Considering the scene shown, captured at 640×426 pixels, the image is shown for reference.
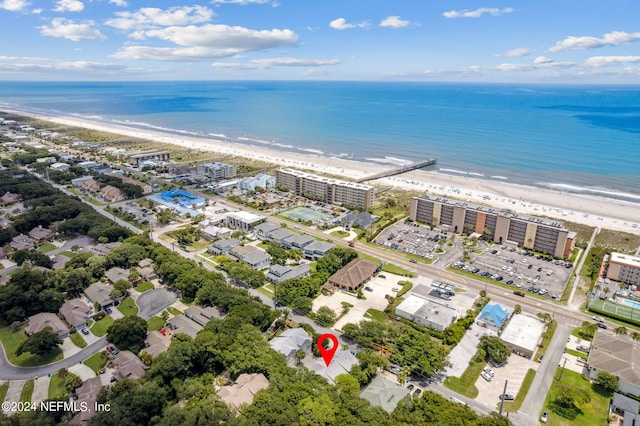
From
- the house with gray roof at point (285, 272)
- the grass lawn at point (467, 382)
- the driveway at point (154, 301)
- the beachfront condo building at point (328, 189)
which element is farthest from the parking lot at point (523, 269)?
the driveway at point (154, 301)

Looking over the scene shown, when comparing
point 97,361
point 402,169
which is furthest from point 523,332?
point 402,169

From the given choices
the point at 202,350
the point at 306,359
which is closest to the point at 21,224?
the point at 202,350

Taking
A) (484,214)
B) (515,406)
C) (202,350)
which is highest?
(484,214)

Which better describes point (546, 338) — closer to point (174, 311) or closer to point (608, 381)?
point (608, 381)

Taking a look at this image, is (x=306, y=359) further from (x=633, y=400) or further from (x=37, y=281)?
(x=37, y=281)

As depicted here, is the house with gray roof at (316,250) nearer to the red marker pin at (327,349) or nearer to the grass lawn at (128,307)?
the red marker pin at (327,349)

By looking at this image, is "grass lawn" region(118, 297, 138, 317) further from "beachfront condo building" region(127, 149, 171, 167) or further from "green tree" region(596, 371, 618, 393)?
"beachfront condo building" region(127, 149, 171, 167)
